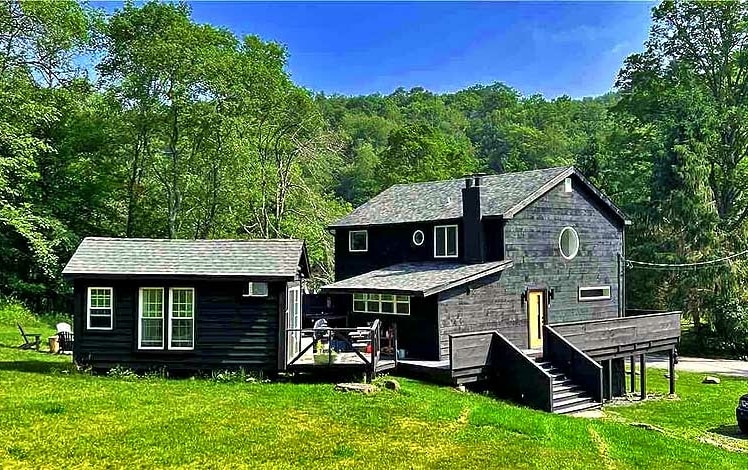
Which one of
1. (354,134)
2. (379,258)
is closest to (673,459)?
(379,258)

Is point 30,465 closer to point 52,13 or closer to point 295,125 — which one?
point 52,13

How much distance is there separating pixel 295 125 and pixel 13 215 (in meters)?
16.0

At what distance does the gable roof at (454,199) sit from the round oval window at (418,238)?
460 mm

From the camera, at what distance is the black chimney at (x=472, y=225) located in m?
20.9

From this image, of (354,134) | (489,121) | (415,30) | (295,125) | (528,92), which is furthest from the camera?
(528,92)

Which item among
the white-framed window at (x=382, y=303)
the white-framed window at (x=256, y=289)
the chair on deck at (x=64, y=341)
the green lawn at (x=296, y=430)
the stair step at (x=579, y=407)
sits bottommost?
the stair step at (x=579, y=407)

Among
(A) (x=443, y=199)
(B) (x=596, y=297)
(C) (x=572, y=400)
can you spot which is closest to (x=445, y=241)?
(A) (x=443, y=199)

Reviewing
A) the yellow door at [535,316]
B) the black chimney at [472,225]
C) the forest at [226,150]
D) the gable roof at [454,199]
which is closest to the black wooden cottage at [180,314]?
the black chimney at [472,225]

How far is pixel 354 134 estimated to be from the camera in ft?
235

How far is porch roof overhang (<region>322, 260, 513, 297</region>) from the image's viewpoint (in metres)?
18.6

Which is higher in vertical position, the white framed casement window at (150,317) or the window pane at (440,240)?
the window pane at (440,240)

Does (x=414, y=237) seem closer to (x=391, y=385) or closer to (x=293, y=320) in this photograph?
(x=293, y=320)

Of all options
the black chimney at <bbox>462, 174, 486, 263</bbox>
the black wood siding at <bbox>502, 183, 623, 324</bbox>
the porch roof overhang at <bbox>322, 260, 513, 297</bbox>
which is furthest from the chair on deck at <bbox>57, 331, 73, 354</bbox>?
the black wood siding at <bbox>502, 183, 623, 324</bbox>

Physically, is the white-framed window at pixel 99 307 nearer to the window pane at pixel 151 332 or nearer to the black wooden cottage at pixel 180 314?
the black wooden cottage at pixel 180 314
